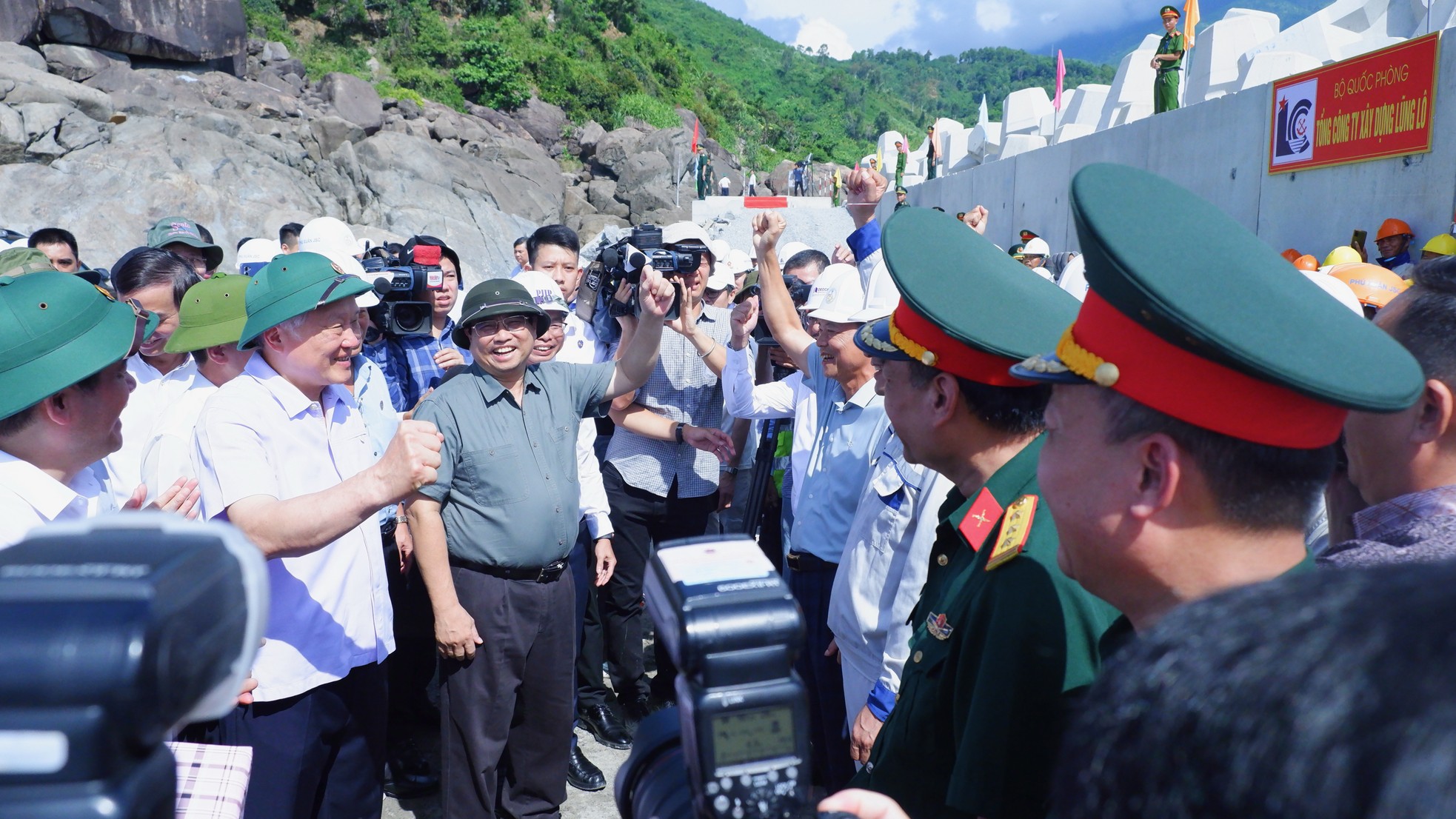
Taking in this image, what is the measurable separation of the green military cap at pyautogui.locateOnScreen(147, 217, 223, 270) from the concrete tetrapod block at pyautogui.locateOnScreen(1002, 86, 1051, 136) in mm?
17688

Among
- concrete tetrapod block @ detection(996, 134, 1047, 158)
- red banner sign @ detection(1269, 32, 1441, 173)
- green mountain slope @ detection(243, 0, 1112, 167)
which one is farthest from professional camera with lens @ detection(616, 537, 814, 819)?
green mountain slope @ detection(243, 0, 1112, 167)

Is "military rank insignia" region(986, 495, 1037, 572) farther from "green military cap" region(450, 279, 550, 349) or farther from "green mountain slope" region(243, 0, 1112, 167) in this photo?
"green mountain slope" region(243, 0, 1112, 167)

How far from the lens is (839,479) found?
9.87 feet

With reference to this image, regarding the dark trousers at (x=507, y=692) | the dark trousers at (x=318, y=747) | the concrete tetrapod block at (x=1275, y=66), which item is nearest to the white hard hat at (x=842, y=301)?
the dark trousers at (x=507, y=692)

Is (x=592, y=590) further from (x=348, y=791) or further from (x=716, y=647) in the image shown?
(x=716, y=647)

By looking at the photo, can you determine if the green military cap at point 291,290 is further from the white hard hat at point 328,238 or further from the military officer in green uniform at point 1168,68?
the military officer in green uniform at point 1168,68

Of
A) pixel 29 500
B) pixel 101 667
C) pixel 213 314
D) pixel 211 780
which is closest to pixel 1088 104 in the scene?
pixel 213 314

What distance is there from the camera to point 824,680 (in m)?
A: 3.09

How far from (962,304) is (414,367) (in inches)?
126

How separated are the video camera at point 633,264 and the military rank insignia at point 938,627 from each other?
188cm

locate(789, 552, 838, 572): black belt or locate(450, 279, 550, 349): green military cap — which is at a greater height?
locate(450, 279, 550, 349): green military cap

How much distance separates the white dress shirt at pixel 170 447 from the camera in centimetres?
259

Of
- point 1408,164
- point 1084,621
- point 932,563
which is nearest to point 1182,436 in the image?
point 1084,621

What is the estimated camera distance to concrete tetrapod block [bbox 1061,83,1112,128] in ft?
Answer: 55.6
